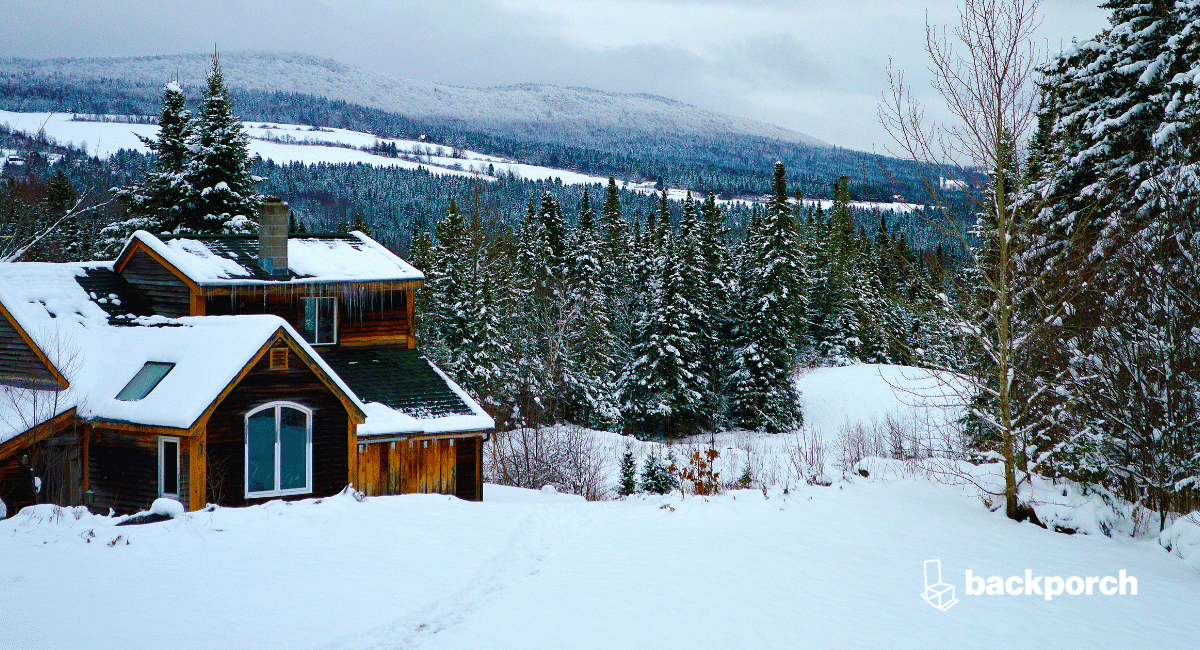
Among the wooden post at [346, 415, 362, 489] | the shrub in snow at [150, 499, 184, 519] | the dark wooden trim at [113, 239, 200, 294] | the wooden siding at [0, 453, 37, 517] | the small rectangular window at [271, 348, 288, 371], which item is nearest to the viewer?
the shrub in snow at [150, 499, 184, 519]

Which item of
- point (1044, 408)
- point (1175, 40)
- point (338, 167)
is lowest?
point (1044, 408)

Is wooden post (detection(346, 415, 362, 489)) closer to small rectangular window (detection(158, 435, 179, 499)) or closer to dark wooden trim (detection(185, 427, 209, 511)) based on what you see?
dark wooden trim (detection(185, 427, 209, 511))

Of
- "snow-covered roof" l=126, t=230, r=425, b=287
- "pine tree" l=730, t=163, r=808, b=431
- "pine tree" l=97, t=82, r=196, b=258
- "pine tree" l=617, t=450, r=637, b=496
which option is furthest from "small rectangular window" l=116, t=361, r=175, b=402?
"pine tree" l=730, t=163, r=808, b=431

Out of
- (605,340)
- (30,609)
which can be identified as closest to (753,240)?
(605,340)

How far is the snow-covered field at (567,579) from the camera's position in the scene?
7637 mm

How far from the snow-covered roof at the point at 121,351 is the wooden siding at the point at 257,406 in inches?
23.5

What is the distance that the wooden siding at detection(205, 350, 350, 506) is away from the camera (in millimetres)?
Result: 16312

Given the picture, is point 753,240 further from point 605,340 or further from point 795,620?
point 795,620

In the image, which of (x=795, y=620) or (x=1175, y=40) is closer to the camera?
(x=795, y=620)

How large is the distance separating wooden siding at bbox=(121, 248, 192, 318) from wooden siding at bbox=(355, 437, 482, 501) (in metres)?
6.36

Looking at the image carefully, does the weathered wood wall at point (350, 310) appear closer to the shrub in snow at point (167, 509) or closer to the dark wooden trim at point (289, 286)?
the dark wooden trim at point (289, 286)

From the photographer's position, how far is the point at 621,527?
13180 millimetres

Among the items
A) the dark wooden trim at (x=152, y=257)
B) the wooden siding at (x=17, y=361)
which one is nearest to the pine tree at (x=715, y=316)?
the dark wooden trim at (x=152, y=257)

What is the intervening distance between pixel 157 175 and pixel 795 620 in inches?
1245
